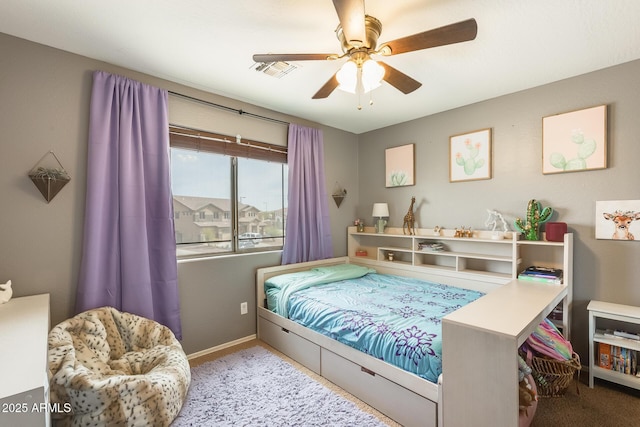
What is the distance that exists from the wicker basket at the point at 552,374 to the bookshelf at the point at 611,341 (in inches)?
14.8

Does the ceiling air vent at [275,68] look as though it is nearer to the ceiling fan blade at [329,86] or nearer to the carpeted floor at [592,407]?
the ceiling fan blade at [329,86]

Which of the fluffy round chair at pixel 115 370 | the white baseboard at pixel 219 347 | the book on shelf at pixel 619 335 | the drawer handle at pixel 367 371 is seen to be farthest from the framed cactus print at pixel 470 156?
the fluffy round chair at pixel 115 370

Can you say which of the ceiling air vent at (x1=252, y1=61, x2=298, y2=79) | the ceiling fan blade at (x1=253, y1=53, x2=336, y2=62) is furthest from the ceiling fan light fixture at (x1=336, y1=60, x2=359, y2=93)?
the ceiling air vent at (x1=252, y1=61, x2=298, y2=79)

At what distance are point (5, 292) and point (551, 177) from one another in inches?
162

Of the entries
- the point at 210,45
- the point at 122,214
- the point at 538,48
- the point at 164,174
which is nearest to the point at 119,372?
the point at 122,214

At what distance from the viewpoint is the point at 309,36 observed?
76.3 inches

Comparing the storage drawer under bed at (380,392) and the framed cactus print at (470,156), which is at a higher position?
the framed cactus print at (470,156)

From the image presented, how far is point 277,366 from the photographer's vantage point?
250 cm

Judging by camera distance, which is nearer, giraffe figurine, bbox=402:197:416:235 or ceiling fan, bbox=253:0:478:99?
ceiling fan, bbox=253:0:478:99

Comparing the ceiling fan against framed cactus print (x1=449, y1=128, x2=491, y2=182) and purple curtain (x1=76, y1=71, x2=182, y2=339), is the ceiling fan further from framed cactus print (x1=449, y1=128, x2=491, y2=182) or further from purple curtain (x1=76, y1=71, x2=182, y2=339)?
framed cactus print (x1=449, y1=128, x2=491, y2=182)

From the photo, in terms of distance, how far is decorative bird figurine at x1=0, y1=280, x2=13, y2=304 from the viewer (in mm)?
1751

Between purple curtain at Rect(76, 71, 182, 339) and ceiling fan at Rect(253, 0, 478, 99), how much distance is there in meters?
1.29

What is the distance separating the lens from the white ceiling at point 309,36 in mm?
1673

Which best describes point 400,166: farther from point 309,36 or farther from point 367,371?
point 367,371
